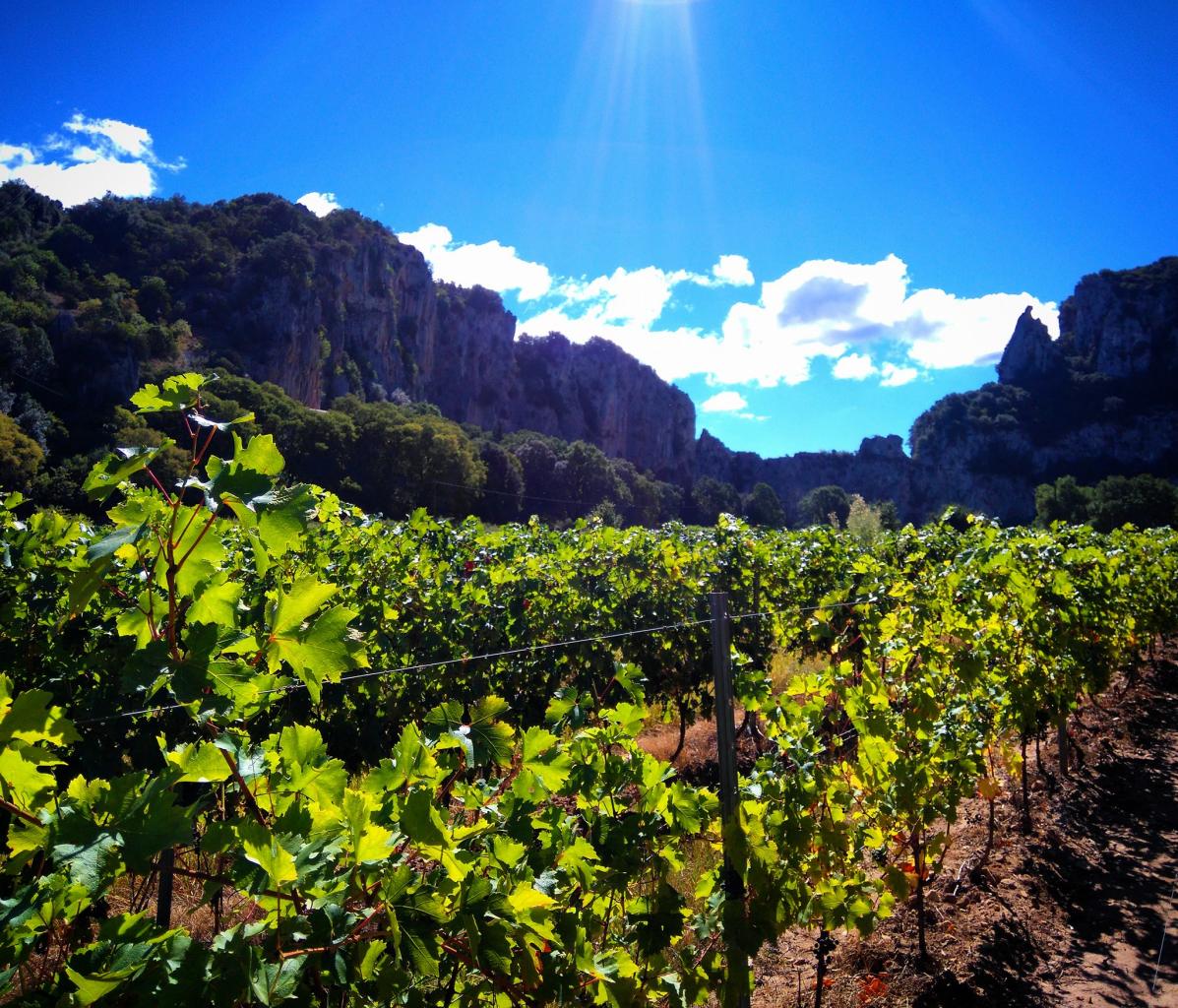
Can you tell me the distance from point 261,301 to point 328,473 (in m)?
26.9

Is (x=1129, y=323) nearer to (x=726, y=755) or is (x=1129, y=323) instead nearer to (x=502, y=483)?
(x=502, y=483)

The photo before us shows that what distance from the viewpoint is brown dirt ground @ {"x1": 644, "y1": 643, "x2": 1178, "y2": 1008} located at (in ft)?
9.25

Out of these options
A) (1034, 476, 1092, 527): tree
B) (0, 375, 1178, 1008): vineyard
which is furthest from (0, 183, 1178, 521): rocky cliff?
(0, 375, 1178, 1008): vineyard

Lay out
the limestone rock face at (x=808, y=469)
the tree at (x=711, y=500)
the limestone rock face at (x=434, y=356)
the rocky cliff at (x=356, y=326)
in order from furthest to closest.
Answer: the limestone rock face at (x=808, y=469) < the tree at (x=711, y=500) < the limestone rock face at (x=434, y=356) < the rocky cliff at (x=356, y=326)

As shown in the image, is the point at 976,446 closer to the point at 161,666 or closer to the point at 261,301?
the point at 261,301

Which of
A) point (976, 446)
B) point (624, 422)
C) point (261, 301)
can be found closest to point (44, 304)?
point (261, 301)

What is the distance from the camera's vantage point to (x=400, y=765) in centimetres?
118

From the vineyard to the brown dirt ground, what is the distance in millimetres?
242

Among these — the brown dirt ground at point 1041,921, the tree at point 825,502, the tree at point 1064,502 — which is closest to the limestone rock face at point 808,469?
the tree at point 825,502

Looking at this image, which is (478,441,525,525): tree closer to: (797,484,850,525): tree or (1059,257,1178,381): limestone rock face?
(797,484,850,525): tree

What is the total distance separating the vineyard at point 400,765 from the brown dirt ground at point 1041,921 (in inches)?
9.5

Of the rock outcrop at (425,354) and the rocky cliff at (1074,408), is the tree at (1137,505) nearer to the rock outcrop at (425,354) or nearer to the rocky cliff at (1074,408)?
the rocky cliff at (1074,408)

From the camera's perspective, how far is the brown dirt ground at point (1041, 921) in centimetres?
282

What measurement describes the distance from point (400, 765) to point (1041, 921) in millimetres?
3522
